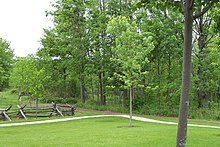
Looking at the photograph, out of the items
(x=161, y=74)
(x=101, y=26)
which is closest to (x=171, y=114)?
(x=161, y=74)

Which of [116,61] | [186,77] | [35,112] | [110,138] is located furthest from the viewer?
[35,112]

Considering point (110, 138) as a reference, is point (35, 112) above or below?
below

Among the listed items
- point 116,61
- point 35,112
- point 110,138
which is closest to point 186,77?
point 110,138

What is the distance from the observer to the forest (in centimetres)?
2708

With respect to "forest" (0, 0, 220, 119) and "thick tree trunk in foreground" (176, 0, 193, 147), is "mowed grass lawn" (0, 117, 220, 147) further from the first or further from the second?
"forest" (0, 0, 220, 119)

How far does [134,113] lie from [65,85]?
15.1 metres

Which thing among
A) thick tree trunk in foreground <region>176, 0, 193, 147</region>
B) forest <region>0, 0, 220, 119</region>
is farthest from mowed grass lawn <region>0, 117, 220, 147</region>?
forest <region>0, 0, 220, 119</region>

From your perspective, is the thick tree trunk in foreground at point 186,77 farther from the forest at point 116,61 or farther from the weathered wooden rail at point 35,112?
the weathered wooden rail at point 35,112

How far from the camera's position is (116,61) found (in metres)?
21.9

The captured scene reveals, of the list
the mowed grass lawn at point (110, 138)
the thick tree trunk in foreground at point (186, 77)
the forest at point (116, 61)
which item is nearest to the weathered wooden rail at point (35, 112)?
the forest at point (116, 61)

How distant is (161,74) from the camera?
3206cm

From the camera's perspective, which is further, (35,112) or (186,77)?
(35,112)

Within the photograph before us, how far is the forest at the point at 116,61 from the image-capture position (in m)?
27.1

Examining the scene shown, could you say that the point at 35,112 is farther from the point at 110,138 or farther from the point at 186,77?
the point at 186,77
